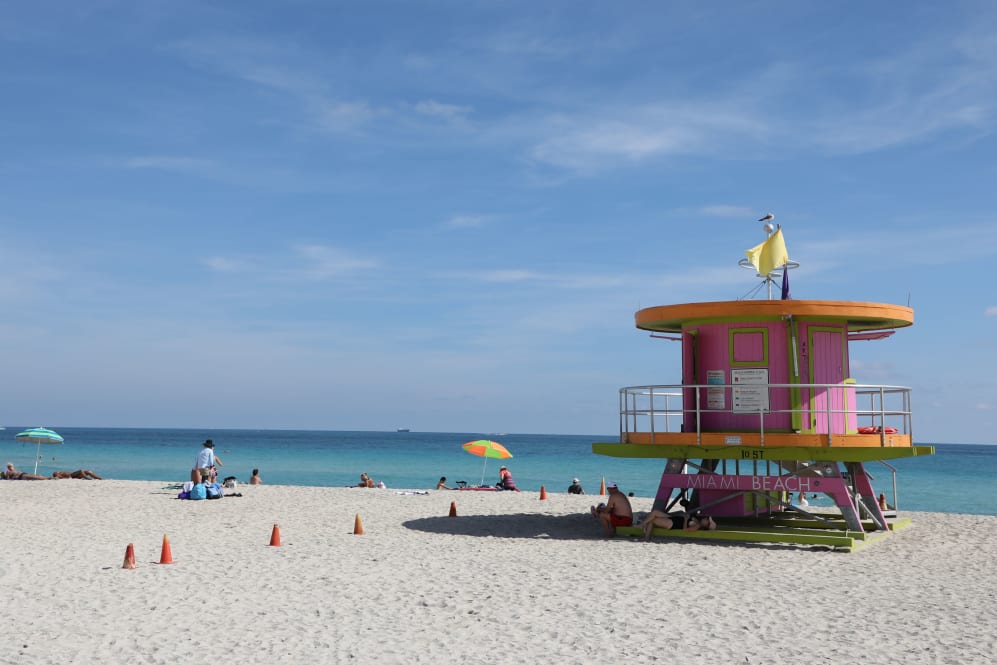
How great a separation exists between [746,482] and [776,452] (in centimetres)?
100

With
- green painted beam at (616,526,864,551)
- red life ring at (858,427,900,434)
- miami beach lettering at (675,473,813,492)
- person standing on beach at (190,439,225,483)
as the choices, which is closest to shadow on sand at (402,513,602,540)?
green painted beam at (616,526,864,551)

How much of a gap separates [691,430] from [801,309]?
3.41m

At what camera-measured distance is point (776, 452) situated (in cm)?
1745

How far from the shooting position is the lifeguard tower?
17.5m

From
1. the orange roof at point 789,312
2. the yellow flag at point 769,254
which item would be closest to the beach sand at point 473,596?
the orange roof at point 789,312

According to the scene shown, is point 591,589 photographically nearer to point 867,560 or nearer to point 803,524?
point 867,560

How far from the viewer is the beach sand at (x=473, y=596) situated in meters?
9.75

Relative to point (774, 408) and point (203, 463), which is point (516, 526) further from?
point (203, 463)

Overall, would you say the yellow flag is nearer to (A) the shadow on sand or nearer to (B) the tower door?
(B) the tower door

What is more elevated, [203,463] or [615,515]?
[203,463]

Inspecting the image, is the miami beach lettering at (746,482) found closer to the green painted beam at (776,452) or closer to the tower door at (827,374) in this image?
the green painted beam at (776,452)

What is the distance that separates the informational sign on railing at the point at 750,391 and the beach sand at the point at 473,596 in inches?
108

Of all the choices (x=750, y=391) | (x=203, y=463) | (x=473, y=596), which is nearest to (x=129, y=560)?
(x=473, y=596)

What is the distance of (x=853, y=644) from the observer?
392 inches
